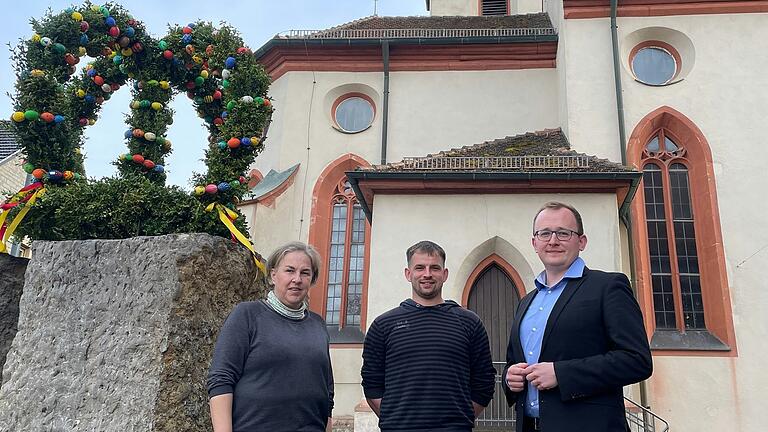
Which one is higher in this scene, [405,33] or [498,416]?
[405,33]

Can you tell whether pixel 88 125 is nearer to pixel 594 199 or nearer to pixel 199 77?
pixel 199 77

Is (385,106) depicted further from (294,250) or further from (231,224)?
(294,250)

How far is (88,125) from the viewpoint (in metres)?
5.09

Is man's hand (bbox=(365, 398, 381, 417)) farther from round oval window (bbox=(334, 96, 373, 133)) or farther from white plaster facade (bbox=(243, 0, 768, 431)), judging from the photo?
round oval window (bbox=(334, 96, 373, 133))

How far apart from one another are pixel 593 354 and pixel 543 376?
0.76ft

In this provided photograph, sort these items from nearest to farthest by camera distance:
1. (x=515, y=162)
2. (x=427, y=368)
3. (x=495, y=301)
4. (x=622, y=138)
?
(x=427, y=368), (x=515, y=162), (x=495, y=301), (x=622, y=138)

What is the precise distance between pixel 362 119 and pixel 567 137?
4864 millimetres

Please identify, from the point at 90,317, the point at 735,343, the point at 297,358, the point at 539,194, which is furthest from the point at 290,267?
the point at 735,343

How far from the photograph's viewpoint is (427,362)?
3369mm

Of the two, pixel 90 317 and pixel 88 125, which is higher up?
pixel 88 125

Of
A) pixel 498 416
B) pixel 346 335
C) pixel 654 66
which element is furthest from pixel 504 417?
pixel 654 66

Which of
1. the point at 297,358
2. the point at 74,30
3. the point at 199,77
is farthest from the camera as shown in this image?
the point at 199,77

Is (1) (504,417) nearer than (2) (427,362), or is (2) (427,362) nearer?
(2) (427,362)

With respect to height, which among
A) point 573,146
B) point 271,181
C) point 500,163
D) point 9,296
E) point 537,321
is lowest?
point 537,321
